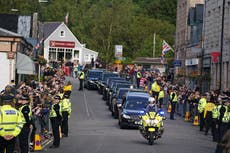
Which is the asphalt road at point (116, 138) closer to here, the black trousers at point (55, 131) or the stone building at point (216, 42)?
the black trousers at point (55, 131)

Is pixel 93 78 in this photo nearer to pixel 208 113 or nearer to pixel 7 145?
pixel 208 113

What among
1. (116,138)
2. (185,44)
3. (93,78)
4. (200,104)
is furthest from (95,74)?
(116,138)

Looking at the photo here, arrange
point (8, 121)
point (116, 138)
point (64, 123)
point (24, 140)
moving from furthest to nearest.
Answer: point (116, 138), point (64, 123), point (24, 140), point (8, 121)

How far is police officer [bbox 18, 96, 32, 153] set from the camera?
57.7 feet

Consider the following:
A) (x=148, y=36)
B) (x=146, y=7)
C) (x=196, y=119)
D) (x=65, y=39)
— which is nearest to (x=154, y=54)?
(x=148, y=36)

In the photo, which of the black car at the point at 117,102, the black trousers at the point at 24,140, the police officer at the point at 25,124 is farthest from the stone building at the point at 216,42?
the black trousers at the point at 24,140

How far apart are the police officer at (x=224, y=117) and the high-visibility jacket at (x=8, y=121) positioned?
11.7 meters

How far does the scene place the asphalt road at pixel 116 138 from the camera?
22391mm

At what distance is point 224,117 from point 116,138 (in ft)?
13.7

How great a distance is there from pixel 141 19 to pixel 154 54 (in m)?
8.47

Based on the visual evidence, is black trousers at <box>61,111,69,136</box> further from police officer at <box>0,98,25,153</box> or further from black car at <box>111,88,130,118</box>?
police officer at <box>0,98,25,153</box>

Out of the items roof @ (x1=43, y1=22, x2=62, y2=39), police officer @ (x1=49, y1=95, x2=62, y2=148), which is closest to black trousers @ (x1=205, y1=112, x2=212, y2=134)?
police officer @ (x1=49, y1=95, x2=62, y2=148)

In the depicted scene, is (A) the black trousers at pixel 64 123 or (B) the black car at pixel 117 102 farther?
(B) the black car at pixel 117 102

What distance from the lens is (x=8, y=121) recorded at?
1478 centimetres
